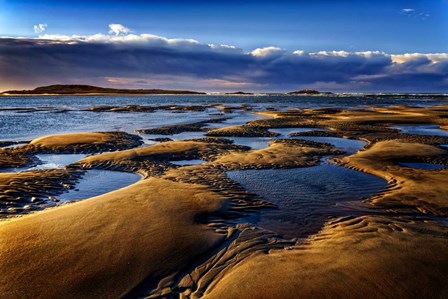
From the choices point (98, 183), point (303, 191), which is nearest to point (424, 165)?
point (303, 191)

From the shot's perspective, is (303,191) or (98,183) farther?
(98,183)

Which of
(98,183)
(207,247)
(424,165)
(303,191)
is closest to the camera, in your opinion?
(207,247)

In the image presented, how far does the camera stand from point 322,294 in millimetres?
4543

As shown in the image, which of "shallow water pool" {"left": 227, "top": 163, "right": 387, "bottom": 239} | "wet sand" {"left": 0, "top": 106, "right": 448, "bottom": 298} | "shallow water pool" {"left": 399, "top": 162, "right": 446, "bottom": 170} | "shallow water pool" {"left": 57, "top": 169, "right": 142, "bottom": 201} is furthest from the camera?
"shallow water pool" {"left": 399, "top": 162, "right": 446, "bottom": 170}

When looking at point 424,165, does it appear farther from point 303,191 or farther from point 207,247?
point 207,247

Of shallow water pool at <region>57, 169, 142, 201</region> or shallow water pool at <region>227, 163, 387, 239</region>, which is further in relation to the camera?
shallow water pool at <region>57, 169, 142, 201</region>

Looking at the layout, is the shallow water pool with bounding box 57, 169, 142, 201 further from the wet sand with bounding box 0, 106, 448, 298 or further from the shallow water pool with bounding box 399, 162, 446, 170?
the shallow water pool with bounding box 399, 162, 446, 170

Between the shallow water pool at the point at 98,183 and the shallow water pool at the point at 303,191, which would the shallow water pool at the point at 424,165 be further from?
the shallow water pool at the point at 98,183

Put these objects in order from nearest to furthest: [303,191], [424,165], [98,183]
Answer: [303,191]
[98,183]
[424,165]

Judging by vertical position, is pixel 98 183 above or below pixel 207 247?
below

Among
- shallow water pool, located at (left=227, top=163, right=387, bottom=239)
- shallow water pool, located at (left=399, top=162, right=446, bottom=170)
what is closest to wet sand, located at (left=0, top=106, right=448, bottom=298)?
shallow water pool, located at (left=227, top=163, right=387, bottom=239)

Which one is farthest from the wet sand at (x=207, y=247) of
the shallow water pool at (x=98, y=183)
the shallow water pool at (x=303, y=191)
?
the shallow water pool at (x=98, y=183)

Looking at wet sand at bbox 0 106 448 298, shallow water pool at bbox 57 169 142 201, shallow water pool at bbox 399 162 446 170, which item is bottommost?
shallow water pool at bbox 399 162 446 170

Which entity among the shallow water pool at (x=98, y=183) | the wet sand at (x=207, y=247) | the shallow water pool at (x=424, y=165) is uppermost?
the wet sand at (x=207, y=247)
